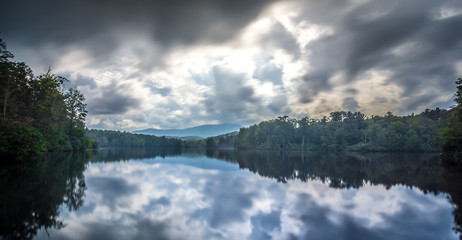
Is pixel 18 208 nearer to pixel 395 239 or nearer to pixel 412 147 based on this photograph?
pixel 395 239

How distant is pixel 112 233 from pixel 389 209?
9725 millimetres

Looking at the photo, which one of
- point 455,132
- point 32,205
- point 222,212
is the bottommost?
point 222,212

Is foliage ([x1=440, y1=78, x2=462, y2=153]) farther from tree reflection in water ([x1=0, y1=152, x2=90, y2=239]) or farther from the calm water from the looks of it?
tree reflection in water ([x1=0, y1=152, x2=90, y2=239])

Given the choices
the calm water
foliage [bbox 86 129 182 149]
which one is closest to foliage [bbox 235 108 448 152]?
foliage [bbox 86 129 182 149]

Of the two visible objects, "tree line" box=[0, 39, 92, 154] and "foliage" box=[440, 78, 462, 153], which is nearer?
"tree line" box=[0, 39, 92, 154]

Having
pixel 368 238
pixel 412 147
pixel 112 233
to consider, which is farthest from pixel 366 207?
pixel 412 147

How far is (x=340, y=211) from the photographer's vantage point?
8.31 m

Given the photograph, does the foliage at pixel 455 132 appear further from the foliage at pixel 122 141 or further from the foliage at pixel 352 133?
the foliage at pixel 122 141

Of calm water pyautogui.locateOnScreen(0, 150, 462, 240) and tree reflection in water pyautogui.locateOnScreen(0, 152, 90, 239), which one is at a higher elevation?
tree reflection in water pyautogui.locateOnScreen(0, 152, 90, 239)

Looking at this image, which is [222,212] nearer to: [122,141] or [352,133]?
[352,133]

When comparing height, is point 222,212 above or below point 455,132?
below

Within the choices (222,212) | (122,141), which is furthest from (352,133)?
(122,141)

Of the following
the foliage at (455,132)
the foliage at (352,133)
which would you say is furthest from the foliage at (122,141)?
the foliage at (455,132)

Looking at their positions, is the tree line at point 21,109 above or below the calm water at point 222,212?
above
